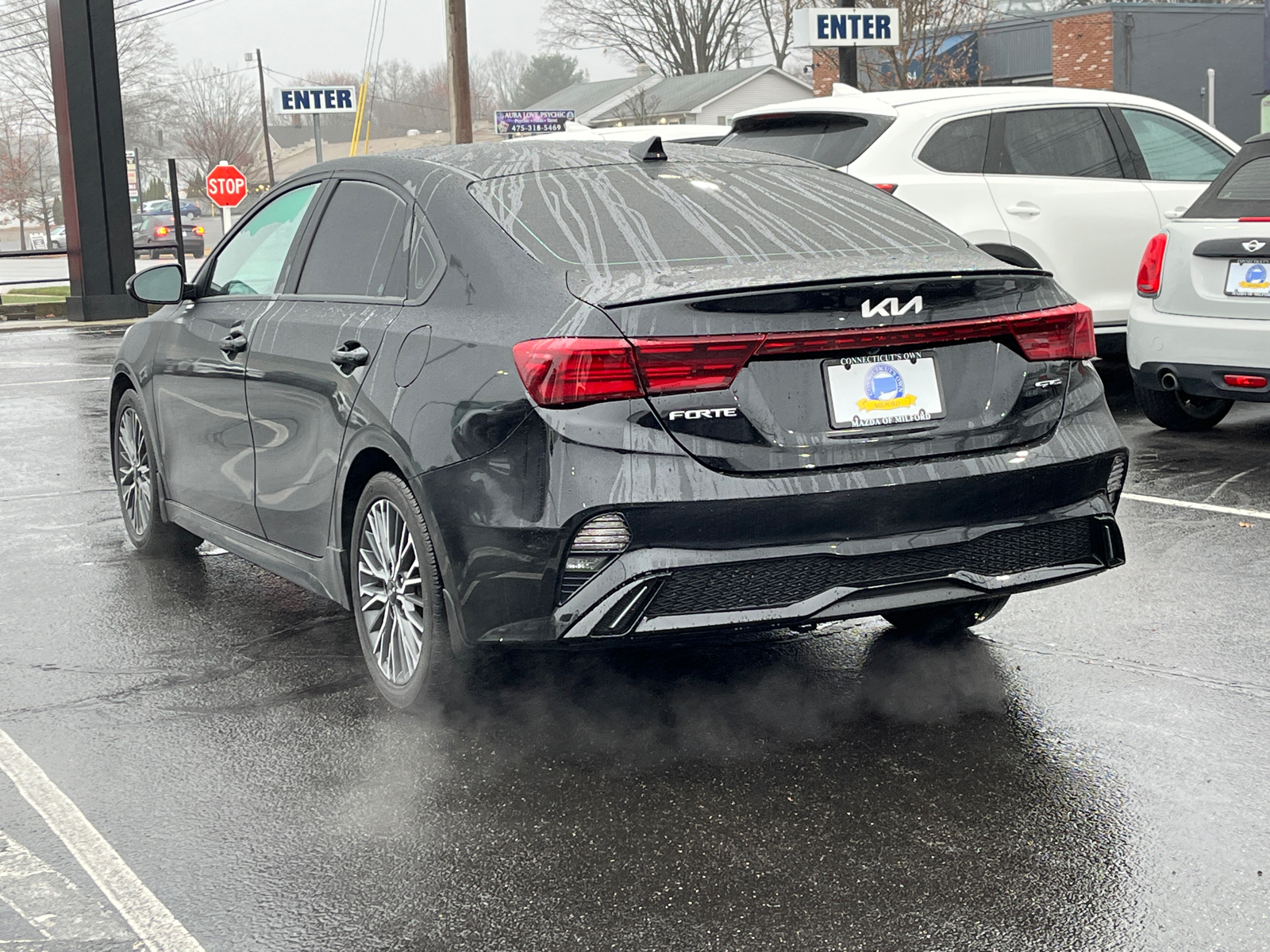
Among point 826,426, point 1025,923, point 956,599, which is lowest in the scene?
point 1025,923

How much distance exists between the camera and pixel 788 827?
11.7ft

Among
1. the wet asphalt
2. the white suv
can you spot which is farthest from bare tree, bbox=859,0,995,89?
the wet asphalt

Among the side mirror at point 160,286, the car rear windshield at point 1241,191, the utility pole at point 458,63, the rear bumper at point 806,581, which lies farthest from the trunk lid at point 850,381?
the utility pole at point 458,63

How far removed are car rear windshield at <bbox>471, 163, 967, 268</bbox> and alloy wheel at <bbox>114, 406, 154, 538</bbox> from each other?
261 cm

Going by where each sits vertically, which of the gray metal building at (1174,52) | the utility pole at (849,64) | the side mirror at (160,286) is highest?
the gray metal building at (1174,52)

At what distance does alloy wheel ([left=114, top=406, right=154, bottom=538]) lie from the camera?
6484 millimetres

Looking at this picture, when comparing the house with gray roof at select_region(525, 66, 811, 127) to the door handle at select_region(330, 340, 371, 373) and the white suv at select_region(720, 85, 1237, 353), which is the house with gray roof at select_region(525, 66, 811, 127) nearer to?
the white suv at select_region(720, 85, 1237, 353)

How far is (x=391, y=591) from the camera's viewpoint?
174 inches

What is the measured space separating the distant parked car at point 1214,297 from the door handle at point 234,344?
4.99m

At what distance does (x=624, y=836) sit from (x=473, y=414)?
3.61 feet

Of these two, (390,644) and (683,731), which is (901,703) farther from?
(390,644)

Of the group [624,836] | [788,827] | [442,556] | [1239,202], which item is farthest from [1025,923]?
[1239,202]

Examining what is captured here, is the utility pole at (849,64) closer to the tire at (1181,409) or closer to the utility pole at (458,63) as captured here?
the utility pole at (458,63)

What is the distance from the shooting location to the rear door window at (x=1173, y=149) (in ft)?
33.7
